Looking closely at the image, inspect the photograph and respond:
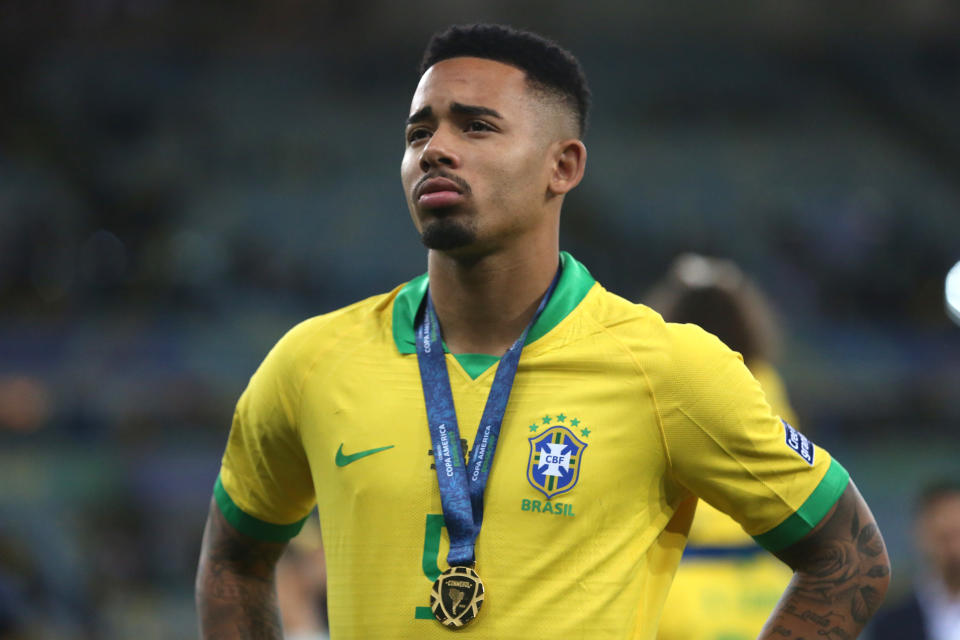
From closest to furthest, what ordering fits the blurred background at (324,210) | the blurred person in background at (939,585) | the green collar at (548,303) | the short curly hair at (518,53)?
the green collar at (548,303) → the short curly hair at (518,53) → the blurred person in background at (939,585) → the blurred background at (324,210)

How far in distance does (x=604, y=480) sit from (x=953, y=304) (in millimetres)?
10548

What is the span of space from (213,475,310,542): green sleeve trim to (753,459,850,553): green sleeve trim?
3.32 feet

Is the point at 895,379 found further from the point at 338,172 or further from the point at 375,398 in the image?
the point at 375,398

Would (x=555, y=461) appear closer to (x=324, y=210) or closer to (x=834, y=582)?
(x=834, y=582)

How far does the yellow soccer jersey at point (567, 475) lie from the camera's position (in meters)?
2.17

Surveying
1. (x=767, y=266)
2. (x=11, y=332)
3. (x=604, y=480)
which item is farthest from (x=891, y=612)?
(x=11, y=332)

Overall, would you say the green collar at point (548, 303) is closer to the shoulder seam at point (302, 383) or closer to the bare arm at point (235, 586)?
the shoulder seam at point (302, 383)

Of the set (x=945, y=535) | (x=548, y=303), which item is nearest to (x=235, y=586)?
(x=548, y=303)

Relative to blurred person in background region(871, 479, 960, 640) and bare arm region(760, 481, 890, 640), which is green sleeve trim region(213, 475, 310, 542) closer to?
bare arm region(760, 481, 890, 640)

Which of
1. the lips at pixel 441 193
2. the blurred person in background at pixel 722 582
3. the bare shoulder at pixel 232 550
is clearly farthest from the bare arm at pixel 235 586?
the blurred person in background at pixel 722 582

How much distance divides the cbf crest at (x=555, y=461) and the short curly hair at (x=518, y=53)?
75cm

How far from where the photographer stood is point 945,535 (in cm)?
572

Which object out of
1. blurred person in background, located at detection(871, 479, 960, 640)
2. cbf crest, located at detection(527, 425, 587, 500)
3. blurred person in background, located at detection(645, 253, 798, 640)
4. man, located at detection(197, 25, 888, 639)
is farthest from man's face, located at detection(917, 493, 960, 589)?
cbf crest, located at detection(527, 425, 587, 500)

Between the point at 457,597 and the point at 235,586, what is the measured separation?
2.03ft
